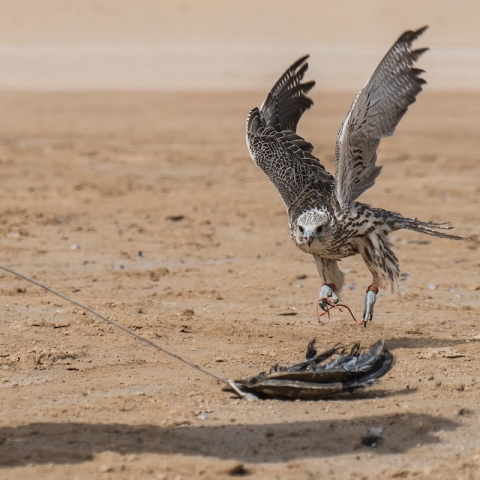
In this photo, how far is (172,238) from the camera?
11141mm

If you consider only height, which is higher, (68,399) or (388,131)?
(388,131)

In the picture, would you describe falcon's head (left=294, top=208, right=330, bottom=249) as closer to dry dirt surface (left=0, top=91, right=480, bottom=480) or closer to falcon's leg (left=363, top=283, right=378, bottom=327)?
falcon's leg (left=363, top=283, right=378, bottom=327)

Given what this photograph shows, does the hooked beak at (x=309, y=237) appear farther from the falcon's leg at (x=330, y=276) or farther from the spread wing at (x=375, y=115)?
the falcon's leg at (x=330, y=276)

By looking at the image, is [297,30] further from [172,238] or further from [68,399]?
[68,399]

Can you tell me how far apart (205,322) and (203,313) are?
1.10ft

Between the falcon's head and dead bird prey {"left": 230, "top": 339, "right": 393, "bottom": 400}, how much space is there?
1186 mm

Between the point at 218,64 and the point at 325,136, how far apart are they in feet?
61.8

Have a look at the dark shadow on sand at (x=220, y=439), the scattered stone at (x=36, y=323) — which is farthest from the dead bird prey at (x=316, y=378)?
the scattered stone at (x=36, y=323)

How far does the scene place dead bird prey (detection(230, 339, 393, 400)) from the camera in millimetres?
5820

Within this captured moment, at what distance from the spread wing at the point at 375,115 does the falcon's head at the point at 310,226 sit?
8.8 inches

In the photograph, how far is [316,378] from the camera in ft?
19.2

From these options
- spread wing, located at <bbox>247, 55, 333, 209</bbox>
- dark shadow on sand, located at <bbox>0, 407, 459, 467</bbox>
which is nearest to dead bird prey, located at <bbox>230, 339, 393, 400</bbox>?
dark shadow on sand, located at <bbox>0, 407, 459, 467</bbox>

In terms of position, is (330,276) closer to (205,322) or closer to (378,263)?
(378,263)

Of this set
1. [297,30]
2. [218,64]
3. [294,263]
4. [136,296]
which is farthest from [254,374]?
[297,30]
